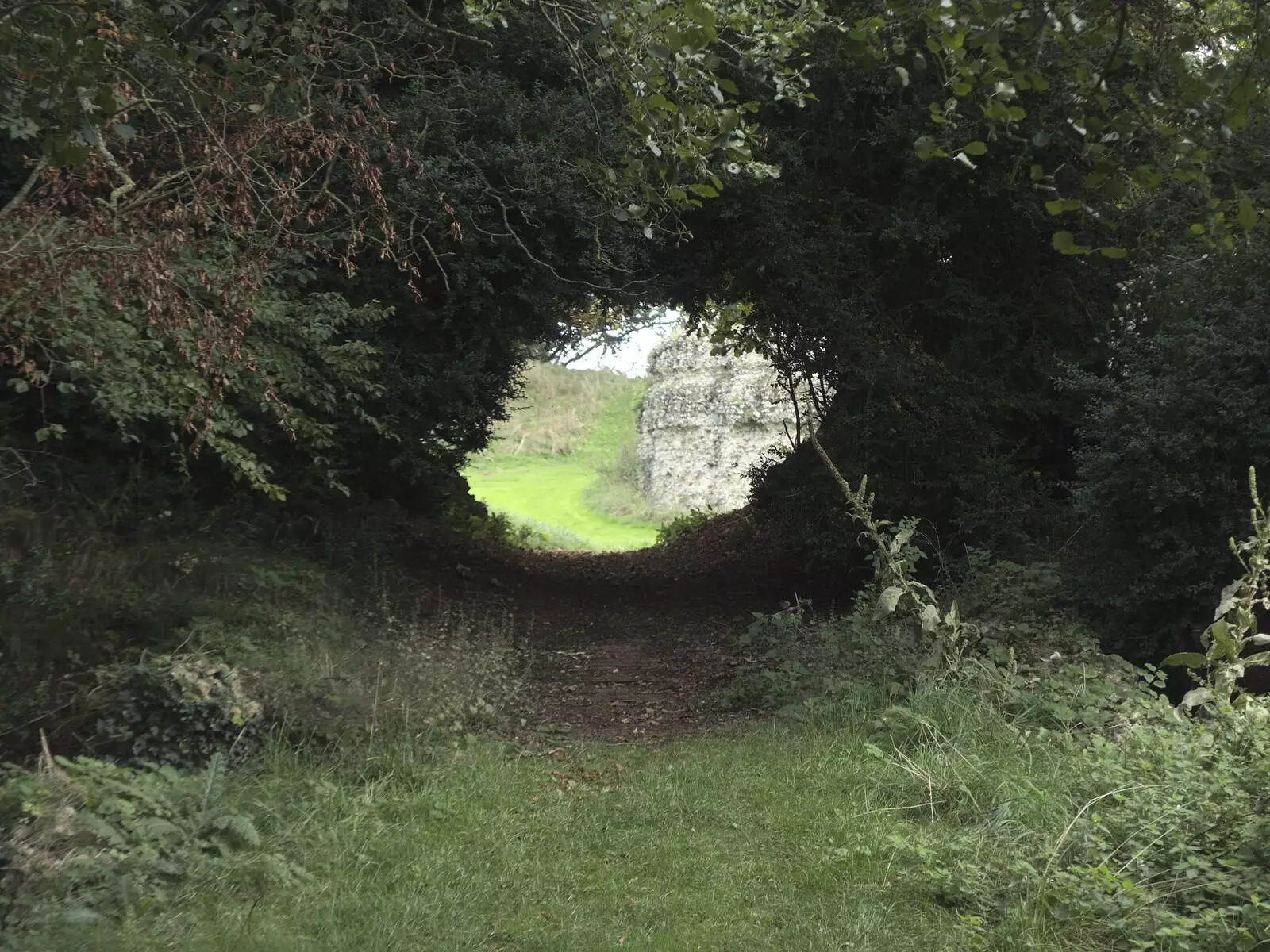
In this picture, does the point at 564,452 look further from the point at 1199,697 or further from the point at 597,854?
the point at 1199,697

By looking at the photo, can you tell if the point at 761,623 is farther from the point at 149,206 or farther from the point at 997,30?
the point at 997,30

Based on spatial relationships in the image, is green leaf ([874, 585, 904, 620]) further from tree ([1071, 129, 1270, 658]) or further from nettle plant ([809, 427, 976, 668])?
tree ([1071, 129, 1270, 658])

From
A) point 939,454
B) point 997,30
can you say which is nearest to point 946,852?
point 997,30

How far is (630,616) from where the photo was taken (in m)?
12.3

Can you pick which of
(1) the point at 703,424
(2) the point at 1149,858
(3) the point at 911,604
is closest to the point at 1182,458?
(3) the point at 911,604

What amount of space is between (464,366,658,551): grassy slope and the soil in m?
11.6

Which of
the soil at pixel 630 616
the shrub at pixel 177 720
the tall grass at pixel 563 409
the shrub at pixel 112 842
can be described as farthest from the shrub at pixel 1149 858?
the tall grass at pixel 563 409

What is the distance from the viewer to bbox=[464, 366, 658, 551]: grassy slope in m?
30.0

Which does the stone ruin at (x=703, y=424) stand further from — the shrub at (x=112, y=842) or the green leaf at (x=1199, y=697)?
the shrub at (x=112, y=842)

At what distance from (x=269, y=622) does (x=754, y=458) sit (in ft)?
67.4

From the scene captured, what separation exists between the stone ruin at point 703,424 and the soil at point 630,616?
9.23m

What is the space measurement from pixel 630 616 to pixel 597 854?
7.23m

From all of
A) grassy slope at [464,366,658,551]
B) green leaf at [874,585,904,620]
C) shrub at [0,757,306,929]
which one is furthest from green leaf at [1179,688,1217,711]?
grassy slope at [464,366,658,551]

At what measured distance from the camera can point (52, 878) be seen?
404cm
